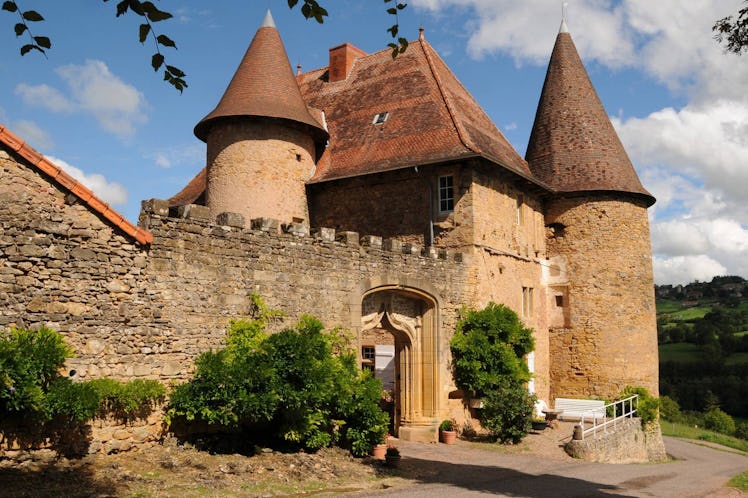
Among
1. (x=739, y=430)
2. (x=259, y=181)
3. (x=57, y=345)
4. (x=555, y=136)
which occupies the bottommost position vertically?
(x=739, y=430)

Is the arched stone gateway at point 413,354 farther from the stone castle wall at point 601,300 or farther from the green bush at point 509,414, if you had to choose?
the stone castle wall at point 601,300

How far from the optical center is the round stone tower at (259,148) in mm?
18344

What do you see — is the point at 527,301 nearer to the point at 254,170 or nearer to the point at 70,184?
the point at 254,170

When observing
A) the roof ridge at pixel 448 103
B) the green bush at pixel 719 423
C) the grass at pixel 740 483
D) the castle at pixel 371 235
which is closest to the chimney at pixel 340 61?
the castle at pixel 371 235

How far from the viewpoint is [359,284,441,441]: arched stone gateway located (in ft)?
51.4

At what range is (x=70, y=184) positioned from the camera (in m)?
9.16

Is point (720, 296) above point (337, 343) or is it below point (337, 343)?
above

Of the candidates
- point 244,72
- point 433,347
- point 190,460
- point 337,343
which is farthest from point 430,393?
point 244,72

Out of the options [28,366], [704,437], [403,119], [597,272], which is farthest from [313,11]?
[704,437]

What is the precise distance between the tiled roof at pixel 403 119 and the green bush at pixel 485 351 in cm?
405

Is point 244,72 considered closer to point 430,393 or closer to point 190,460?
point 430,393

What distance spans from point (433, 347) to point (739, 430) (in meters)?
38.2

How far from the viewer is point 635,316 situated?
69.6 ft

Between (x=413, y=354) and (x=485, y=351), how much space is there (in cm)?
174
